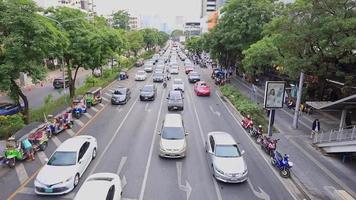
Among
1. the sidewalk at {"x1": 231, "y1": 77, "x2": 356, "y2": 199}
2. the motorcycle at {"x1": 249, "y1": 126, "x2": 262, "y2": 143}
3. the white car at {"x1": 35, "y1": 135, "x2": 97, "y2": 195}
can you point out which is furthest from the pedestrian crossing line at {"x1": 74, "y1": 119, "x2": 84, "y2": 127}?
the sidewalk at {"x1": 231, "y1": 77, "x2": 356, "y2": 199}

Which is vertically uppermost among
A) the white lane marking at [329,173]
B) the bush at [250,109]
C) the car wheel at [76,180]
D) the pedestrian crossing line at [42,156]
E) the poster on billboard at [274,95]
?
the poster on billboard at [274,95]

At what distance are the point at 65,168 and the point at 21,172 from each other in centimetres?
336

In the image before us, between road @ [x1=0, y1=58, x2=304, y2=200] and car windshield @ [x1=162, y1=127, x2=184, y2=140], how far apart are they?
48.3 inches

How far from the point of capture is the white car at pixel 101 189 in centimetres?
1247

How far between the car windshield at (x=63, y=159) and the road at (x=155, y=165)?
1.11 meters

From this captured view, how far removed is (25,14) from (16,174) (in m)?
10.2

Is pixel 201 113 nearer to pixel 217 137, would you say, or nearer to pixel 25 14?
pixel 217 137

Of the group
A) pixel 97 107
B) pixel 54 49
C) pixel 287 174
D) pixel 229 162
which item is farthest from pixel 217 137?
pixel 97 107

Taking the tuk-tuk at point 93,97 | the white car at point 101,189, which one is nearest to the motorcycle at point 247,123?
the white car at point 101,189

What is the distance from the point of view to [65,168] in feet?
51.6

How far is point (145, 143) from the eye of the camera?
2241 cm

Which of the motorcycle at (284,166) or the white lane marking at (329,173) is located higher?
the motorcycle at (284,166)

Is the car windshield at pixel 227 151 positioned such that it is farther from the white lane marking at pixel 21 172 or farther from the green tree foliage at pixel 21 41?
the green tree foliage at pixel 21 41

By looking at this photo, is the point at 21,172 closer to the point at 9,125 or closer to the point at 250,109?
the point at 9,125
